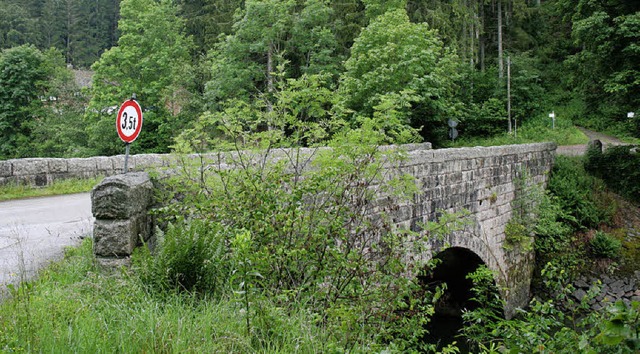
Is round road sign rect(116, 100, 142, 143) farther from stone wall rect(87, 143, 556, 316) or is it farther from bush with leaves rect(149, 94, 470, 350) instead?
bush with leaves rect(149, 94, 470, 350)

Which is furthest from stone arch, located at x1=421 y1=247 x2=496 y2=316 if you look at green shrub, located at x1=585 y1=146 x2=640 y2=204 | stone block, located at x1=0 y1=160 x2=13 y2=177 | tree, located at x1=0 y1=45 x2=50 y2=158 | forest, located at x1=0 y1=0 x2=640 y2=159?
tree, located at x1=0 y1=45 x2=50 y2=158

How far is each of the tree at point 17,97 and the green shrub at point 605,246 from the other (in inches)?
1108

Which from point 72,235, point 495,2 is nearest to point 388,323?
point 72,235

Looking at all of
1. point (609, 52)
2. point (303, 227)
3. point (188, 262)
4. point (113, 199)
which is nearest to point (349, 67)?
point (609, 52)

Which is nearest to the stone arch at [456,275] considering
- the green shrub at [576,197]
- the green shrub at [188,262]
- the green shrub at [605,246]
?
the green shrub at [576,197]

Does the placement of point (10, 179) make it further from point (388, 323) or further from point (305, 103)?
point (388, 323)

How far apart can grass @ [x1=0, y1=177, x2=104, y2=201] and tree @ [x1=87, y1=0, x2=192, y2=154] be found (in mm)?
15818

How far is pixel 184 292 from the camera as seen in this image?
3816mm

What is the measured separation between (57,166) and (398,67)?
1342cm

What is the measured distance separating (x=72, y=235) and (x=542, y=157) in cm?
1186

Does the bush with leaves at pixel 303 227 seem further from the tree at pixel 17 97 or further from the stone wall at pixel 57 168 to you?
the tree at pixel 17 97

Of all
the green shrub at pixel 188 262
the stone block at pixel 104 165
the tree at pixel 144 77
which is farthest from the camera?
the tree at pixel 144 77

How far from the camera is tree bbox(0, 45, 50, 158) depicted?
28.2 meters

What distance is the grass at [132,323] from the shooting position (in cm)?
274
